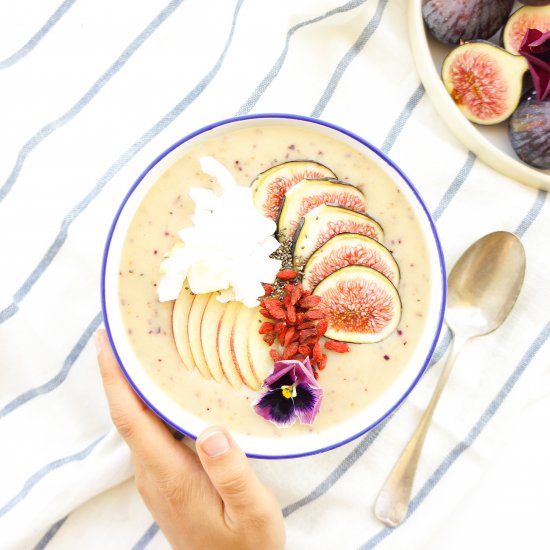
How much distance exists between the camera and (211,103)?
2.00 metres

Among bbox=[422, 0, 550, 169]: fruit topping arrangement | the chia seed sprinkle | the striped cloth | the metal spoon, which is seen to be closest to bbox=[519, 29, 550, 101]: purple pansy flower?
bbox=[422, 0, 550, 169]: fruit topping arrangement

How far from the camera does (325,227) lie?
5.69ft

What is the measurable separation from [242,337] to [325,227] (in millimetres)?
383

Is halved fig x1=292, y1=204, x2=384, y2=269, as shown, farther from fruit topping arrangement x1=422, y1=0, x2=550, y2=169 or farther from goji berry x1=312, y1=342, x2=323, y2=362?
fruit topping arrangement x1=422, y1=0, x2=550, y2=169

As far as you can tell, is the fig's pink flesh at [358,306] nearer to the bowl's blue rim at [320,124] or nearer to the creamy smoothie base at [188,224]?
the creamy smoothie base at [188,224]

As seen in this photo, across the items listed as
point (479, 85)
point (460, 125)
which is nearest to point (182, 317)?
point (460, 125)

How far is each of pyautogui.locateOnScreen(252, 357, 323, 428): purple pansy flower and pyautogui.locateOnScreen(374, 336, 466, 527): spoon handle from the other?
394 mm

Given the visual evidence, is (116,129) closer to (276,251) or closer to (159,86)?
(159,86)

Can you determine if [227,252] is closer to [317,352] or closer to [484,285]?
[317,352]

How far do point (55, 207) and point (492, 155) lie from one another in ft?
4.52

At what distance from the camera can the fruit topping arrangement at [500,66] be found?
1.86m

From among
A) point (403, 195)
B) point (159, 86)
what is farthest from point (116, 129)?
point (403, 195)

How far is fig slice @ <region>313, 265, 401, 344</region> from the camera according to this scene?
1744 millimetres

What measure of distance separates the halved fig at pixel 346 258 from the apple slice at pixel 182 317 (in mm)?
329
